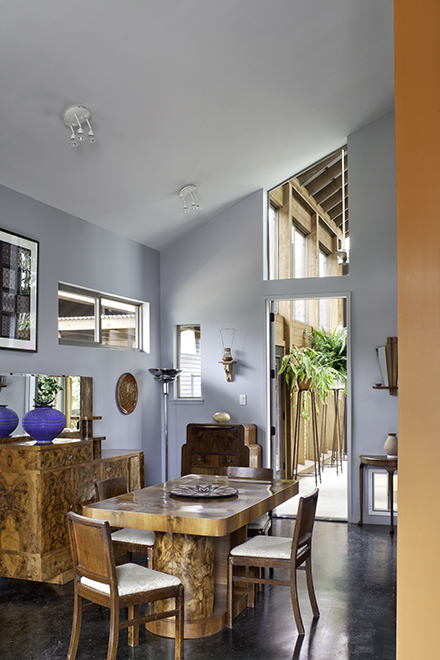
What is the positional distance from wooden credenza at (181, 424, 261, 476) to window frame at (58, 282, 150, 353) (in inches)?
44.6

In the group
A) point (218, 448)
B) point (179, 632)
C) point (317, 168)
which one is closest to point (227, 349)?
point (218, 448)

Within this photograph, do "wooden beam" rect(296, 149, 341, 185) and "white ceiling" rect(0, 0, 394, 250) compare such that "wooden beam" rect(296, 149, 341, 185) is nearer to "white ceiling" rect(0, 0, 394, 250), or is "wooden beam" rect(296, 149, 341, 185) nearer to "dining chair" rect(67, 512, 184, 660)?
"white ceiling" rect(0, 0, 394, 250)

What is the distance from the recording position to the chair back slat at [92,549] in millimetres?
2646

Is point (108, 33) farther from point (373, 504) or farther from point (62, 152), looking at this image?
point (373, 504)

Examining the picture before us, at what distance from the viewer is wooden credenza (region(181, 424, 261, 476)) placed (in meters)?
6.25

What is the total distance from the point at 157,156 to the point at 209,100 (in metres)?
0.73

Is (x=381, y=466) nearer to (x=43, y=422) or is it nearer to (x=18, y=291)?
(x=43, y=422)

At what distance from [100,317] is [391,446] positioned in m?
3.21

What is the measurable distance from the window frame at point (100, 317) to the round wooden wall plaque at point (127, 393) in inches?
13.1

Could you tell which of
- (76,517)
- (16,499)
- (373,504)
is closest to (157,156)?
(16,499)

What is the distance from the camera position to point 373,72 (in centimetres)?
525

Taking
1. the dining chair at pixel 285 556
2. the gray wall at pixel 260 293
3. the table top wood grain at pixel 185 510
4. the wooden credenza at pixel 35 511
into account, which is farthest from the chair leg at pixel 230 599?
the gray wall at pixel 260 293

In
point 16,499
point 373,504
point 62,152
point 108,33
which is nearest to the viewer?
point 108,33

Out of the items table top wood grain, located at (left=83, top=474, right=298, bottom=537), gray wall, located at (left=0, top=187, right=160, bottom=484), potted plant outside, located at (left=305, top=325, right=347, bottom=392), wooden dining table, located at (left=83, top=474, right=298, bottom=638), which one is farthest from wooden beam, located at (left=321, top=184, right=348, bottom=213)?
wooden dining table, located at (left=83, top=474, right=298, bottom=638)
